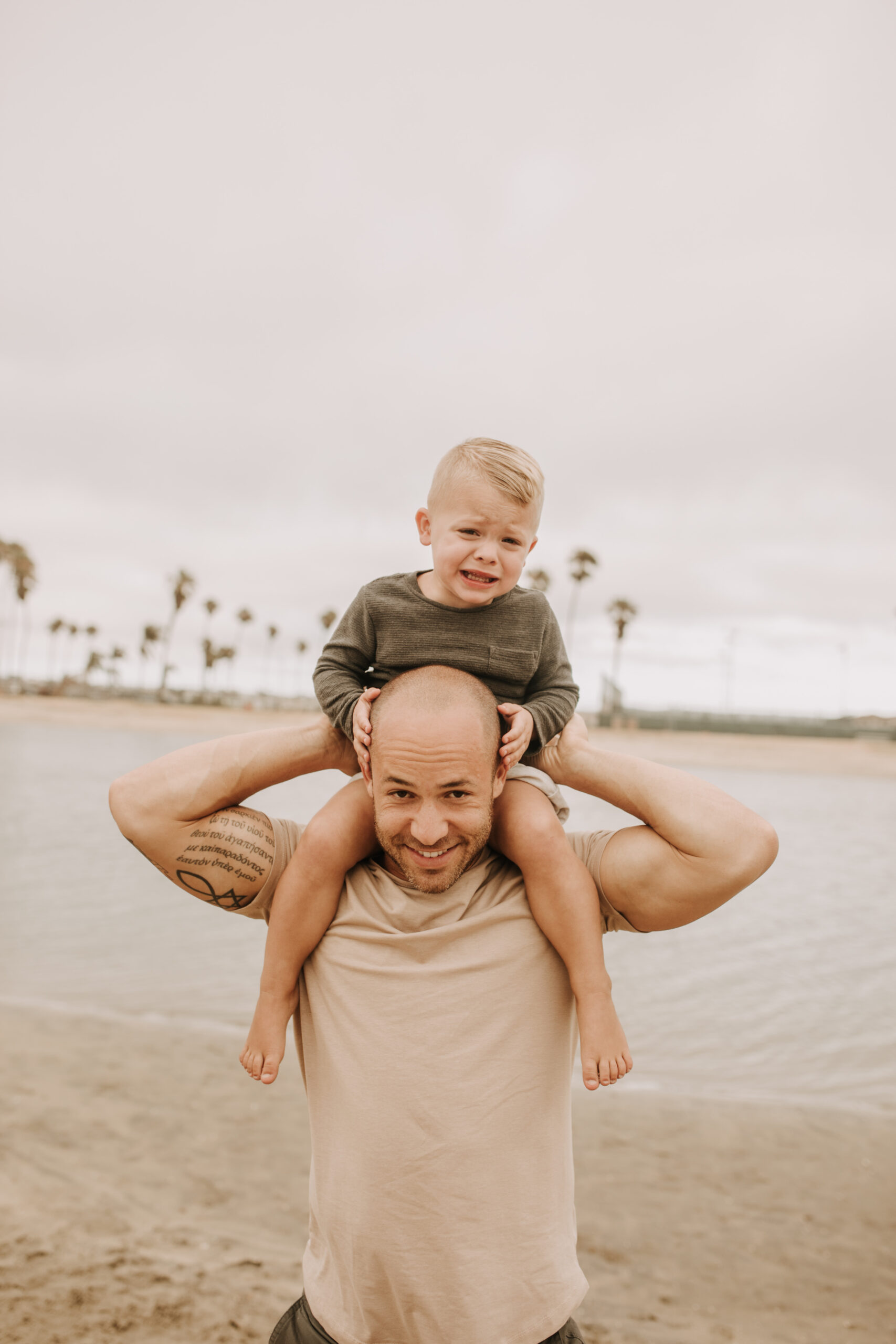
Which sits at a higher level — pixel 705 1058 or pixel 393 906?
pixel 393 906

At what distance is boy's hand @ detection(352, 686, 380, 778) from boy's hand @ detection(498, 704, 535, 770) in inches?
13.2

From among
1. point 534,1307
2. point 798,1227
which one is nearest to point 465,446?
point 534,1307

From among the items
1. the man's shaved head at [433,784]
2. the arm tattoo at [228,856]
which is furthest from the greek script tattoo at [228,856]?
the man's shaved head at [433,784]

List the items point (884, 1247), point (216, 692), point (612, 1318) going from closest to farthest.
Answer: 1. point (612, 1318)
2. point (884, 1247)
3. point (216, 692)

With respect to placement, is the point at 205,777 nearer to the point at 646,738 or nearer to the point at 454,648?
the point at 454,648

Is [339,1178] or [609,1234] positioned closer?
[339,1178]

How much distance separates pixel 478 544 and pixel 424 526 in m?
0.32

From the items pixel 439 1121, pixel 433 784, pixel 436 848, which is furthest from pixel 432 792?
pixel 439 1121

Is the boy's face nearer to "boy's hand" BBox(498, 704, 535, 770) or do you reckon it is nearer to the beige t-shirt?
"boy's hand" BBox(498, 704, 535, 770)

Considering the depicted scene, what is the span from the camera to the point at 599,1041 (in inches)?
87.5

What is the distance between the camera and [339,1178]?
2107 mm

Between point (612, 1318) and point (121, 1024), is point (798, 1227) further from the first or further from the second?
point (121, 1024)

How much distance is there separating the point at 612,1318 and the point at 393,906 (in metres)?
3.63

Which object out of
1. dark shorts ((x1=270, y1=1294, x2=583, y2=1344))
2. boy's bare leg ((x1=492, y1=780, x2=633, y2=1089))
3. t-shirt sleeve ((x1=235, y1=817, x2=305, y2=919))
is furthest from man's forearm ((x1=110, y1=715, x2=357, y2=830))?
dark shorts ((x1=270, y1=1294, x2=583, y2=1344))
